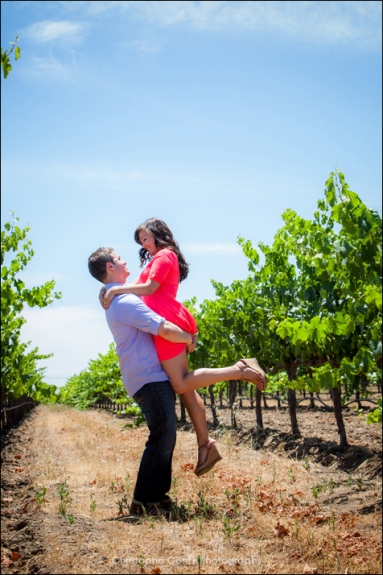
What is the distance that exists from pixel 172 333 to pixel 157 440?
2.92ft

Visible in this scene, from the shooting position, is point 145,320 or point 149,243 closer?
point 145,320

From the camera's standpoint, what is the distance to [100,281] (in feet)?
14.4

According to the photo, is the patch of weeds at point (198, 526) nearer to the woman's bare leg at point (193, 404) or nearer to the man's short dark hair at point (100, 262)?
the woman's bare leg at point (193, 404)

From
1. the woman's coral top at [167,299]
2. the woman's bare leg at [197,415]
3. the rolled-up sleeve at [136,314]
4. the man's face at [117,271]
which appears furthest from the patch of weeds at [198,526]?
the man's face at [117,271]

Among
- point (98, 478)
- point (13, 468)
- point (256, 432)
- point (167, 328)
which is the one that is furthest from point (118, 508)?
point (256, 432)

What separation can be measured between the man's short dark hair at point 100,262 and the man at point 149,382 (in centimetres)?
13

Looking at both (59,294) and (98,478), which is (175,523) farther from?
(59,294)

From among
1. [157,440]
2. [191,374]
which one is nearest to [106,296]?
[191,374]

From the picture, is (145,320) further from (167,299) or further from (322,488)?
(322,488)

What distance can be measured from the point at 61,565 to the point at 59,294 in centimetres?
564

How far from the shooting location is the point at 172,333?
3912 millimetres

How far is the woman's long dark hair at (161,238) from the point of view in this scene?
4246 millimetres

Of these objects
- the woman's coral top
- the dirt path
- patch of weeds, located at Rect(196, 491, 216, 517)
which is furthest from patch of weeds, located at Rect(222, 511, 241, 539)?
the woman's coral top

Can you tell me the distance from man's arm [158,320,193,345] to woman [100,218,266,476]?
129mm
